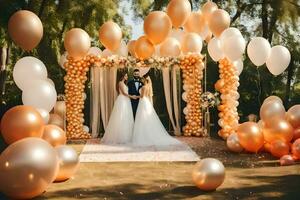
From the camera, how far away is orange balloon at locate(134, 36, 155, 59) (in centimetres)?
1171

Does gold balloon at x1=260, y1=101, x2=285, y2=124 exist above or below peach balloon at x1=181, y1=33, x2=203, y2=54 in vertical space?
below

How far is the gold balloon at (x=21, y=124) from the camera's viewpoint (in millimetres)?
6500

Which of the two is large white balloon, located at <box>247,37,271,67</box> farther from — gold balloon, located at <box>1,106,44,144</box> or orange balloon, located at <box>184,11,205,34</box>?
gold balloon, located at <box>1,106,44,144</box>

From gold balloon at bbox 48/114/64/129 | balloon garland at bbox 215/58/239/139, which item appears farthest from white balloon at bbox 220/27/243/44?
gold balloon at bbox 48/114/64/129

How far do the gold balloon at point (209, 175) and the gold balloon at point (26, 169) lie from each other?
1952 mm

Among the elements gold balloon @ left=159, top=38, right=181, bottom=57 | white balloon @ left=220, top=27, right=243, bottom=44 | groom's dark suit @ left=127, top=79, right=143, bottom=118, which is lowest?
groom's dark suit @ left=127, top=79, right=143, bottom=118

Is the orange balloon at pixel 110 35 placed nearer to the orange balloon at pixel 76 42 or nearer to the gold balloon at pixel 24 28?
the orange balloon at pixel 76 42

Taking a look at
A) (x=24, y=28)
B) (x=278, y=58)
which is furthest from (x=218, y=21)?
(x=24, y=28)

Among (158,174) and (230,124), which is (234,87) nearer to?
(230,124)

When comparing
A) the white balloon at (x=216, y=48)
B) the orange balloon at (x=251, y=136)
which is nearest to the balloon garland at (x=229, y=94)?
the white balloon at (x=216, y=48)

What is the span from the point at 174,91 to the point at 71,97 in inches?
121

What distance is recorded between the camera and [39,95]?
8.78 metres

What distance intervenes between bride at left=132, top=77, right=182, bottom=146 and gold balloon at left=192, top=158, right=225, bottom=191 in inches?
189

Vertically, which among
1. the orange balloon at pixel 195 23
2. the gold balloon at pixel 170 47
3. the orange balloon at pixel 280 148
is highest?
the orange balloon at pixel 195 23
